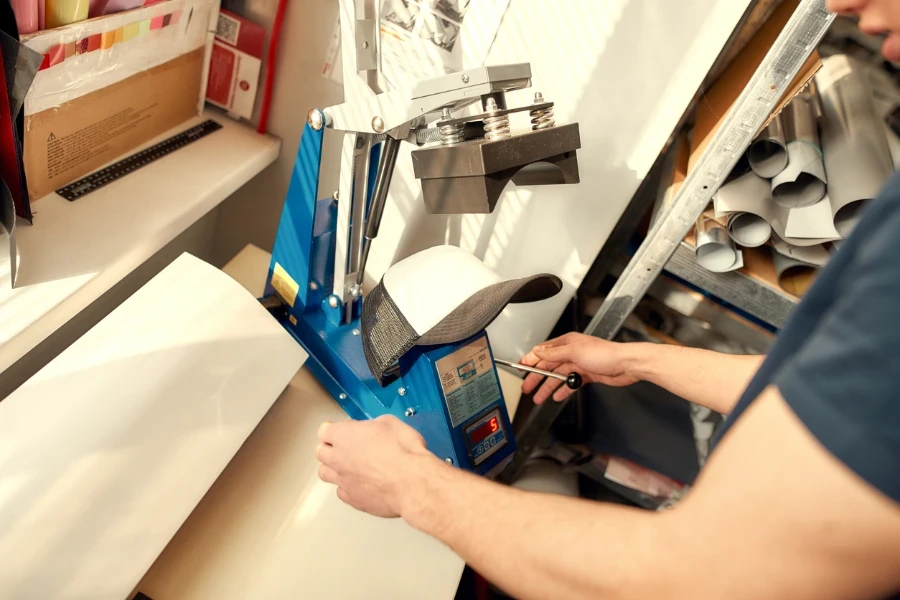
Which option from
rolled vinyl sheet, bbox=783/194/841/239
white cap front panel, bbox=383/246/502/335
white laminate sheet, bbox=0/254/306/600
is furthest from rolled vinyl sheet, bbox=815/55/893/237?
white laminate sheet, bbox=0/254/306/600

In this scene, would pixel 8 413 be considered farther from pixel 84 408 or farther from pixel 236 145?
pixel 236 145

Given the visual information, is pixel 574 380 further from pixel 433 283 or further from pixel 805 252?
pixel 805 252

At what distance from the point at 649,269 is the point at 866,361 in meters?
0.59

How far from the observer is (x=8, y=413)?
2.22 feet

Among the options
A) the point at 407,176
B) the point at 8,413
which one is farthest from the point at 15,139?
the point at 407,176

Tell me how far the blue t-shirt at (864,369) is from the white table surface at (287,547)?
0.60 metres

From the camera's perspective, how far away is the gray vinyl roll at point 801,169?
77 centimetres

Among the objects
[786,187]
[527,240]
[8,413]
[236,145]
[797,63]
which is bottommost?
[8,413]

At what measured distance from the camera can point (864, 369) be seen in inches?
12.3

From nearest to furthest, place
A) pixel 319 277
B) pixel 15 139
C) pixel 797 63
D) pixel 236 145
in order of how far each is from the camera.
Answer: pixel 797 63
pixel 15 139
pixel 319 277
pixel 236 145

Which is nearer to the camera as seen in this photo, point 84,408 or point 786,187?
point 84,408

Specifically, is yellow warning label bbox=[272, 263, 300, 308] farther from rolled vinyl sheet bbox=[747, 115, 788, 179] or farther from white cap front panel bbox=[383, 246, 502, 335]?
rolled vinyl sheet bbox=[747, 115, 788, 179]

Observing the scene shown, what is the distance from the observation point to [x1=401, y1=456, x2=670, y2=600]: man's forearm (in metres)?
0.42

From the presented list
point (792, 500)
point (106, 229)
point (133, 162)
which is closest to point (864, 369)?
point (792, 500)
